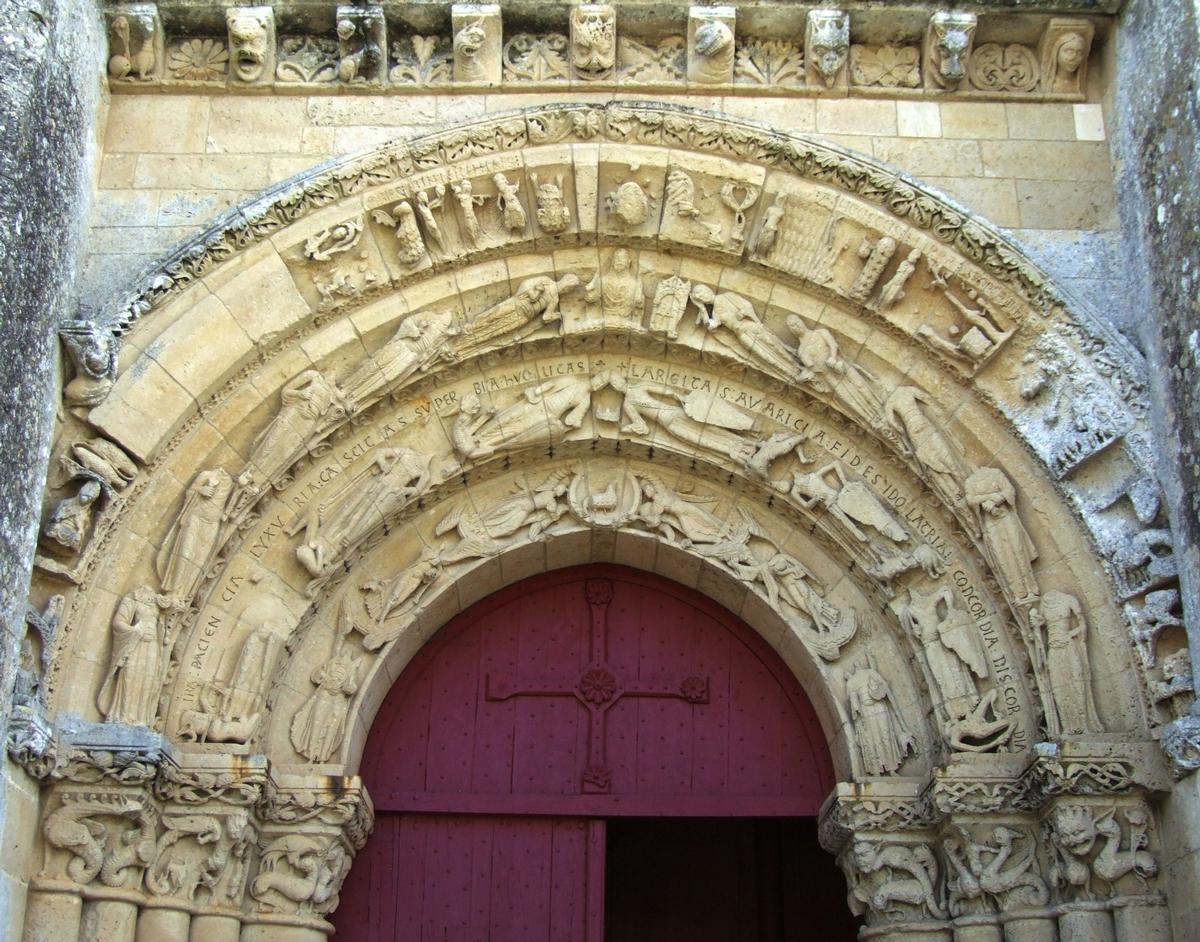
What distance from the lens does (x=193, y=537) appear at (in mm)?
6121

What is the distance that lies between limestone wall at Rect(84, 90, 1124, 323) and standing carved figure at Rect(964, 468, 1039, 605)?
1.06 m

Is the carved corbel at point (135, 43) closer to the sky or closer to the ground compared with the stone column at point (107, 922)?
closer to the sky

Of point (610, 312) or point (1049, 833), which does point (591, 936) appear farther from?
point (610, 312)

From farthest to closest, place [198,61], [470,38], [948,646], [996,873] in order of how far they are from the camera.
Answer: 1. [198,61]
2. [470,38]
3. [948,646]
4. [996,873]

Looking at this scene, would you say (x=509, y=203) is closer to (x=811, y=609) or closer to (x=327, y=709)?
(x=811, y=609)

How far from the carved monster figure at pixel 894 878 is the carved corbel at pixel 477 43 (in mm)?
3909

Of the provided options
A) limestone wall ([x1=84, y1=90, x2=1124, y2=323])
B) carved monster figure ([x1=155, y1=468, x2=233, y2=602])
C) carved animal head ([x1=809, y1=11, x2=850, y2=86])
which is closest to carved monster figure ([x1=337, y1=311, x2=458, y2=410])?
carved monster figure ([x1=155, y1=468, x2=233, y2=602])

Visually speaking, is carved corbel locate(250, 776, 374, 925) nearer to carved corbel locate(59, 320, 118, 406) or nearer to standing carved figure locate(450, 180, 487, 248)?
carved corbel locate(59, 320, 118, 406)

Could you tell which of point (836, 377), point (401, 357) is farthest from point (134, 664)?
point (836, 377)

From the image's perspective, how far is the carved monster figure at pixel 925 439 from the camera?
20.7 ft

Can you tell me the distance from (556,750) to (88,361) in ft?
9.30

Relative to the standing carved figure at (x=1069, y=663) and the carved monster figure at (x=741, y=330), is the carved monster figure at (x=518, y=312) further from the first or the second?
the standing carved figure at (x=1069, y=663)

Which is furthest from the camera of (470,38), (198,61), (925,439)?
(198,61)

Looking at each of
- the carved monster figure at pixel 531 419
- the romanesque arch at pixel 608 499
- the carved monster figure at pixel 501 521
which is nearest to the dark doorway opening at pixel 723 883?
the romanesque arch at pixel 608 499
